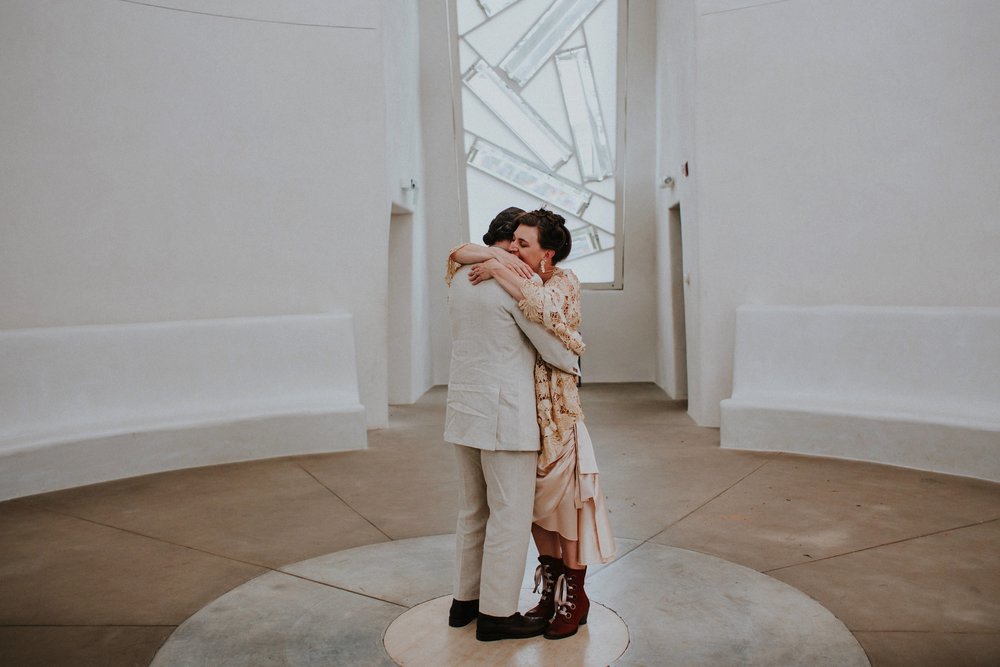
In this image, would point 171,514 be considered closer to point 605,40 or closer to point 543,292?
point 543,292

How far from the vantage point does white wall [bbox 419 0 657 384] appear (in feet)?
34.0

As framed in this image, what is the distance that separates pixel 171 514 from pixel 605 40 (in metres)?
7.59

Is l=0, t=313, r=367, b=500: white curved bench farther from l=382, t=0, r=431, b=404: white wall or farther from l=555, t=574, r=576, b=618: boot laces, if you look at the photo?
l=555, t=574, r=576, b=618: boot laces

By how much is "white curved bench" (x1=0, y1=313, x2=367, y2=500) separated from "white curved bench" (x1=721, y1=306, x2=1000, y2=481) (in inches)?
123

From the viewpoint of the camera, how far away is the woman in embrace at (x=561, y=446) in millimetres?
3209

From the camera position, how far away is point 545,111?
10.7m

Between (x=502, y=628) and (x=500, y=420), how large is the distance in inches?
29.7

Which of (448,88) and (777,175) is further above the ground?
(448,88)

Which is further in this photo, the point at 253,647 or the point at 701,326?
the point at 701,326

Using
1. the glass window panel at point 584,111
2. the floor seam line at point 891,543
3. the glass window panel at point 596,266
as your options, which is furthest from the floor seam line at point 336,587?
the glass window panel at point 584,111

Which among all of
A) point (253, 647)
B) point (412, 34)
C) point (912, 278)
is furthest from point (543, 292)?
point (412, 34)

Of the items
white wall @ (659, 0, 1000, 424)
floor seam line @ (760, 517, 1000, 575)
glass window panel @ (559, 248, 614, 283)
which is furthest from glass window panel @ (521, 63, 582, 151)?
floor seam line @ (760, 517, 1000, 575)

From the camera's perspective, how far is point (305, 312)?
757 cm

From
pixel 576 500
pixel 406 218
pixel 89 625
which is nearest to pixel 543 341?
pixel 576 500
